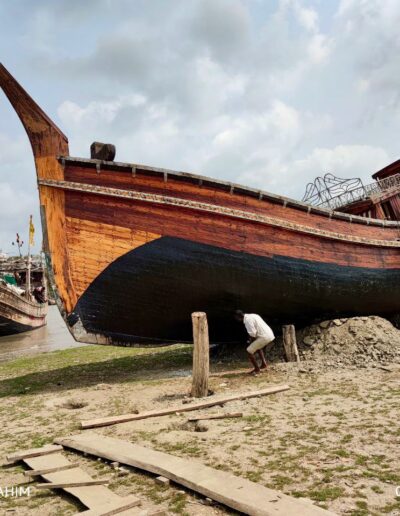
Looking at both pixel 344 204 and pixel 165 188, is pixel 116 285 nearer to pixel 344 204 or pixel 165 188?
pixel 165 188

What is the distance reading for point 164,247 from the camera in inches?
331

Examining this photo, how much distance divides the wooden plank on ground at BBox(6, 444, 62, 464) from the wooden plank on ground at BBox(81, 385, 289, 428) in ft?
2.81

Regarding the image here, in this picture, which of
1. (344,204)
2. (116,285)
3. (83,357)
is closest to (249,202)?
(116,285)

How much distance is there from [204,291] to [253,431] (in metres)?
4.15

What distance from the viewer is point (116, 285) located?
820 centimetres

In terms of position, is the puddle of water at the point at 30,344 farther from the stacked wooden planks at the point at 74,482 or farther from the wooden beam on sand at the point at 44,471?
the wooden beam on sand at the point at 44,471

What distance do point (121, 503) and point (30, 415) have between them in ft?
12.8

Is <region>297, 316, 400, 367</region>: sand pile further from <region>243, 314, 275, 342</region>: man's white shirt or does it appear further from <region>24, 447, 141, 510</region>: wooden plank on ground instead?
<region>24, 447, 141, 510</region>: wooden plank on ground

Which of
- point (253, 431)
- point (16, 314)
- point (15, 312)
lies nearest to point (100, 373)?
point (253, 431)

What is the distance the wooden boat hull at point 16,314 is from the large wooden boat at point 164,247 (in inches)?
879

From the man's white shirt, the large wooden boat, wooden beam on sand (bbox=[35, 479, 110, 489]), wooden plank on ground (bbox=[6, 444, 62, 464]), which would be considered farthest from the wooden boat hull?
wooden beam on sand (bbox=[35, 479, 110, 489])

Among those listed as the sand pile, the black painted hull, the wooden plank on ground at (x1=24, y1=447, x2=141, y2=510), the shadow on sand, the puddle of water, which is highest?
the black painted hull

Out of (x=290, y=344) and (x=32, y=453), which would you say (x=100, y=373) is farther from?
(x=32, y=453)

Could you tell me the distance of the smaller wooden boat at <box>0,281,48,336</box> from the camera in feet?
93.8
